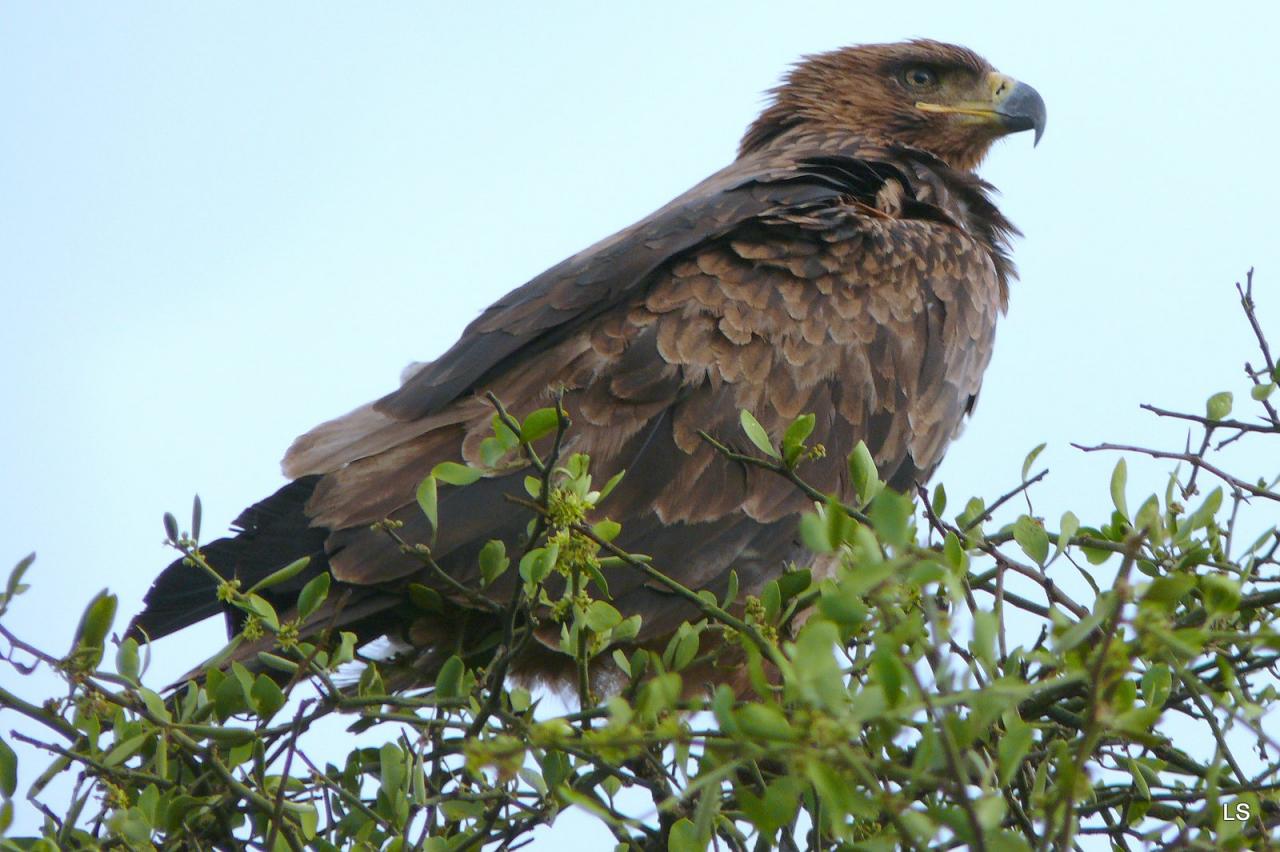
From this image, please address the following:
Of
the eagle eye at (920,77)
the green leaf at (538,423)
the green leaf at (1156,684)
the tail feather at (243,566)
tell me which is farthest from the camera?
the eagle eye at (920,77)

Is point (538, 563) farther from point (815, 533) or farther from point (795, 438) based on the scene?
point (815, 533)

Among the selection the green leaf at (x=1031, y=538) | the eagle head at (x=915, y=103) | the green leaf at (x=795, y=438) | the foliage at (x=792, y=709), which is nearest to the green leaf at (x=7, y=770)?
the foliage at (x=792, y=709)

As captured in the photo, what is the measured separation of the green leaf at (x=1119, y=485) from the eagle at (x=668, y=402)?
4.35 ft

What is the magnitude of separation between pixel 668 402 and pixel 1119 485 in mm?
1899

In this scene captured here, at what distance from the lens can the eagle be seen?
13.6 feet

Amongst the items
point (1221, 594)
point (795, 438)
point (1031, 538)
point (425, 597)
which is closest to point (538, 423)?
point (795, 438)

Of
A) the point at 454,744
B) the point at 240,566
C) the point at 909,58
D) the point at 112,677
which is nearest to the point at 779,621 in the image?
the point at 454,744

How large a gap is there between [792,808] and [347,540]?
2502 mm

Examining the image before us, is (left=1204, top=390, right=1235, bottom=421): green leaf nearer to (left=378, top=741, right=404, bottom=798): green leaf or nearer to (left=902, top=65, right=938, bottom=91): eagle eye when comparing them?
(left=378, top=741, right=404, bottom=798): green leaf

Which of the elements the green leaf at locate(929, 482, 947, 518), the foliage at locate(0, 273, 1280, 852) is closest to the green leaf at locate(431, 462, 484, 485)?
the foliage at locate(0, 273, 1280, 852)

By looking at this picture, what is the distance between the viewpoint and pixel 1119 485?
292 cm

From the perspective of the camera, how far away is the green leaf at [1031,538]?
275 cm

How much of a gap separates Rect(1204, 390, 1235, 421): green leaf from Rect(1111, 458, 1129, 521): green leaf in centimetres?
56

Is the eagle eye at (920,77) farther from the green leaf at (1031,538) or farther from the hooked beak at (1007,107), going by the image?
the green leaf at (1031,538)
